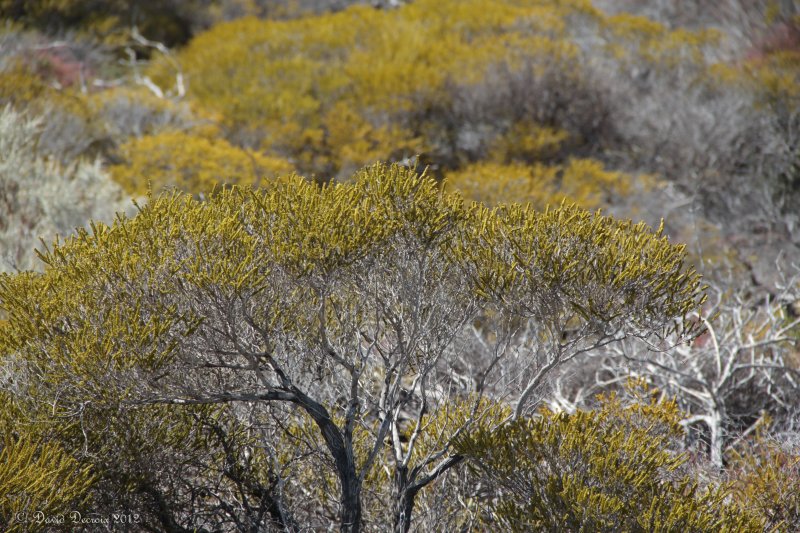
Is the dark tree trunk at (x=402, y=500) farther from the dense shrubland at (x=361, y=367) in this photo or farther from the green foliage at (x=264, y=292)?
the green foliage at (x=264, y=292)

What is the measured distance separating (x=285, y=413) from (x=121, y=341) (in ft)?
6.12

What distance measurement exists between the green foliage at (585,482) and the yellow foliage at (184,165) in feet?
23.9

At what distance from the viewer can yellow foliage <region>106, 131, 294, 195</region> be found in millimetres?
11094

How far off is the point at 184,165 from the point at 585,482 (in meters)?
8.64

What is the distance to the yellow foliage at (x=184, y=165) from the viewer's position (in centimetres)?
1109

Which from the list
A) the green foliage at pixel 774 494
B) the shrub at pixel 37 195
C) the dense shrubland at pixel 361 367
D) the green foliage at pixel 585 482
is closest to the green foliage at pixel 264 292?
the dense shrubland at pixel 361 367

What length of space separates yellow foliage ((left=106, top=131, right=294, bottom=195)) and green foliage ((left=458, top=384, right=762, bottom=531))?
7286 mm

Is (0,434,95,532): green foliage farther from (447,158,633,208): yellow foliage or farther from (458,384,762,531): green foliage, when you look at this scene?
(447,158,633,208): yellow foliage

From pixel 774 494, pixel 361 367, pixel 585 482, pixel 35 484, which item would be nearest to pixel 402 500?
pixel 361 367

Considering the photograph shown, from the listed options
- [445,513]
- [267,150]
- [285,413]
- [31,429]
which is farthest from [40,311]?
[267,150]

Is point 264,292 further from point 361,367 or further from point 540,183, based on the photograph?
point 540,183

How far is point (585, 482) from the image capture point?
473 cm

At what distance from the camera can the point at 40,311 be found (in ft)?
15.2

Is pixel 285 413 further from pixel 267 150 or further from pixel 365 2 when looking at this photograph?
pixel 365 2
